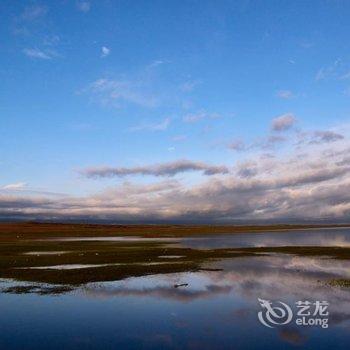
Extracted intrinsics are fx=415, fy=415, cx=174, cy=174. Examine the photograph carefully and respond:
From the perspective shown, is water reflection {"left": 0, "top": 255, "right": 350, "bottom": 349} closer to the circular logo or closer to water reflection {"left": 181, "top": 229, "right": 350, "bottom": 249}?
the circular logo

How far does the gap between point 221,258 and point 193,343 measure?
33.0 meters

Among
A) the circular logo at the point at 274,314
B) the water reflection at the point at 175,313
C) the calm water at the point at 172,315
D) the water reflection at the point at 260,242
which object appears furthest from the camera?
the water reflection at the point at 260,242

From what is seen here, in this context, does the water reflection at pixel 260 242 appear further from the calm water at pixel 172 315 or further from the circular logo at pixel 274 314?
the circular logo at pixel 274 314

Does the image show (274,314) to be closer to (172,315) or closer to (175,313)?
(175,313)

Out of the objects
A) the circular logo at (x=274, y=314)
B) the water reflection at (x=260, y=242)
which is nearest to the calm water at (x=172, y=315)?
the circular logo at (x=274, y=314)

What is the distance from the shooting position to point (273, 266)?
136 feet

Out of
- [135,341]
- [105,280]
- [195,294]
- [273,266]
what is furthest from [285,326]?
[273,266]

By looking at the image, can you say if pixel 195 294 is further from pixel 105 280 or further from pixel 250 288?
pixel 105 280

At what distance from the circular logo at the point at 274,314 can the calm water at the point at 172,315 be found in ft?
1.48

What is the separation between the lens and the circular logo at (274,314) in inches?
789

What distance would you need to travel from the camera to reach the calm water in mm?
17344

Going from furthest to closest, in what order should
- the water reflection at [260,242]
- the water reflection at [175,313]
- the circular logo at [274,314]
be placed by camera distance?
the water reflection at [260,242] → the circular logo at [274,314] → the water reflection at [175,313]

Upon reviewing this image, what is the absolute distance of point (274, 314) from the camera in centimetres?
2153

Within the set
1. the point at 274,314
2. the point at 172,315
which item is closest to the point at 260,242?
the point at 274,314
